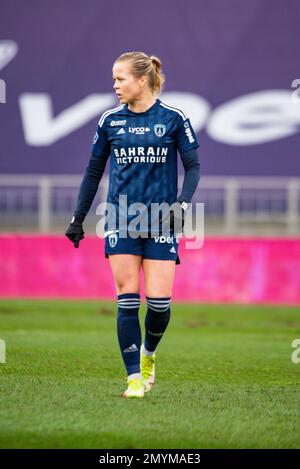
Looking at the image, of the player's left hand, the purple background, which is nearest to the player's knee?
the player's left hand

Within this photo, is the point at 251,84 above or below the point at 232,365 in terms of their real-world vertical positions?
above

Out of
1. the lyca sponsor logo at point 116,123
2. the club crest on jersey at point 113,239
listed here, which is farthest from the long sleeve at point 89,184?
the club crest on jersey at point 113,239

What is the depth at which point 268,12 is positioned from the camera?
22953mm

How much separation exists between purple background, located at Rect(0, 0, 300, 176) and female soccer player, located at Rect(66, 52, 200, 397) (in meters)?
15.2

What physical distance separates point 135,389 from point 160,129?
179 cm

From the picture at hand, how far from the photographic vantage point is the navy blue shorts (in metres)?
6.96

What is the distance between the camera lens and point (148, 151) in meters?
6.96

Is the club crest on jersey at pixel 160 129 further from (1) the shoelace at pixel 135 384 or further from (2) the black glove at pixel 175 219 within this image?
(1) the shoelace at pixel 135 384

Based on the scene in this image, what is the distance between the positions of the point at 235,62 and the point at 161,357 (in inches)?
554

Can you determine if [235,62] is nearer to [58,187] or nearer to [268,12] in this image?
[268,12]

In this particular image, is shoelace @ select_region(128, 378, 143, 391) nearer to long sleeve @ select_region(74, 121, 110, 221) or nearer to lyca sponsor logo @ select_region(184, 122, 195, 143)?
long sleeve @ select_region(74, 121, 110, 221)

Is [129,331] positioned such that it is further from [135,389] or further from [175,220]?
[175,220]
